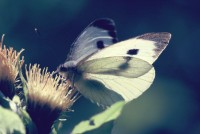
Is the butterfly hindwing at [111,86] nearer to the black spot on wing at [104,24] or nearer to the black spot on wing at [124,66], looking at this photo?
the black spot on wing at [124,66]

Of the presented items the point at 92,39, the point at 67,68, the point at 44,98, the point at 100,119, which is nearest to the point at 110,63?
the point at 92,39

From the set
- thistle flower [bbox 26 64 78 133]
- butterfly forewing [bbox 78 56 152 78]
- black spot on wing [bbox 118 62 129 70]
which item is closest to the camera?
thistle flower [bbox 26 64 78 133]

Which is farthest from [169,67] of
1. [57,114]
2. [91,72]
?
[57,114]

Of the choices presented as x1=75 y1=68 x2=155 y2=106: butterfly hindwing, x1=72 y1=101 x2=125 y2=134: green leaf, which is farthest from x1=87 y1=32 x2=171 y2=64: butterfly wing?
x1=72 y1=101 x2=125 y2=134: green leaf

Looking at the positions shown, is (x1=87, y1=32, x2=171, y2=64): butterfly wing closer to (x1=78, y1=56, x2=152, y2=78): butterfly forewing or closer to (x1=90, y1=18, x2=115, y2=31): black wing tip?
(x1=78, y1=56, x2=152, y2=78): butterfly forewing

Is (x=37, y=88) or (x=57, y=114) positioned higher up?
(x=37, y=88)

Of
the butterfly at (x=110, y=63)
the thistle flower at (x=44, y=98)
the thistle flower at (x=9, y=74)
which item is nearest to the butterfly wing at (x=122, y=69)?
the butterfly at (x=110, y=63)

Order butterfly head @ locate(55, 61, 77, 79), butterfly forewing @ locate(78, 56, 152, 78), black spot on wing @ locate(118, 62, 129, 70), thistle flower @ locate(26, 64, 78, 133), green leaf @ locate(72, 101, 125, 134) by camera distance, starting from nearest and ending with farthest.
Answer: green leaf @ locate(72, 101, 125, 134) < thistle flower @ locate(26, 64, 78, 133) < butterfly head @ locate(55, 61, 77, 79) < butterfly forewing @ locate(78, 56, 152, 78) < black spot on wing @ locate(118, 62, 129, 70)

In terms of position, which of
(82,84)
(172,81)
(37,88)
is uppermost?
(37,88)

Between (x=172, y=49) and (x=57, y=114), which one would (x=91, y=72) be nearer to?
(x=57, y=114)
